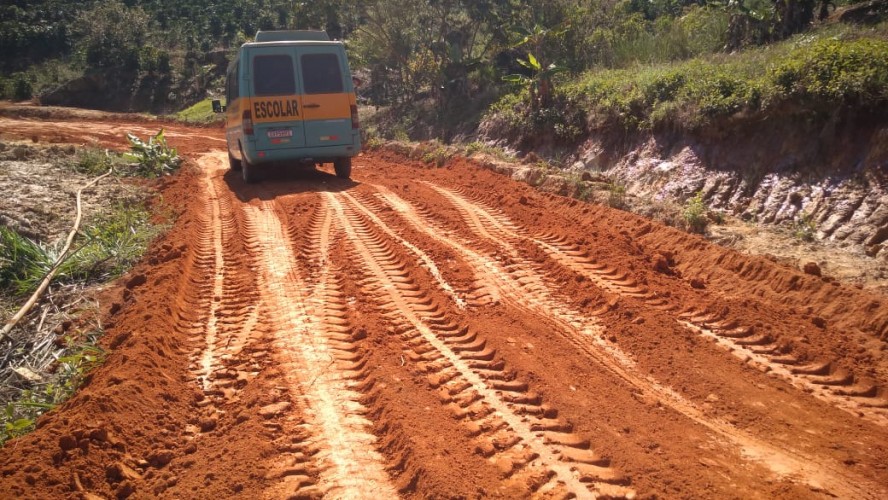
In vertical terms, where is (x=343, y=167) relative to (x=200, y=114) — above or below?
below

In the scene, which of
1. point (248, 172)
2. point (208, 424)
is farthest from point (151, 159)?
point (208, 424)

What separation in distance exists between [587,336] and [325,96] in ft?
25.4

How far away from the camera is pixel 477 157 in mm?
12344

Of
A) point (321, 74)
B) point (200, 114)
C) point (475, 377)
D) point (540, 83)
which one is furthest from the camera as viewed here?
point (200, 114)

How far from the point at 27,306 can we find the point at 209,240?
93.6 inches

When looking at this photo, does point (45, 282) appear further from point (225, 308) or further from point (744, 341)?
point (744, 341)

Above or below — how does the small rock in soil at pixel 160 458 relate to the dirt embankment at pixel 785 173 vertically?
below

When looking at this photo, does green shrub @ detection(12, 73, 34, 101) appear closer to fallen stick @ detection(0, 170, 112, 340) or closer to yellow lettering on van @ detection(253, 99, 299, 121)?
yellow lettering on van @ detection(253, 99, 299, 121)

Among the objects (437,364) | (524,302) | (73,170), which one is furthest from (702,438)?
(73,170)

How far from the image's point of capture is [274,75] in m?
10.7

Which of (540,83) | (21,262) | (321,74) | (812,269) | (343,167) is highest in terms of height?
(321,74)

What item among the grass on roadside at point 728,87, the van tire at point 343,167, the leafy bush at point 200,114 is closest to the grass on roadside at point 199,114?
the leafy bush at point 200,114

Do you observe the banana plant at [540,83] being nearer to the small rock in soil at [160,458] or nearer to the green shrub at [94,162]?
the green shrub at [94,162]

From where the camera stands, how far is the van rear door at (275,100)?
10.6 m
